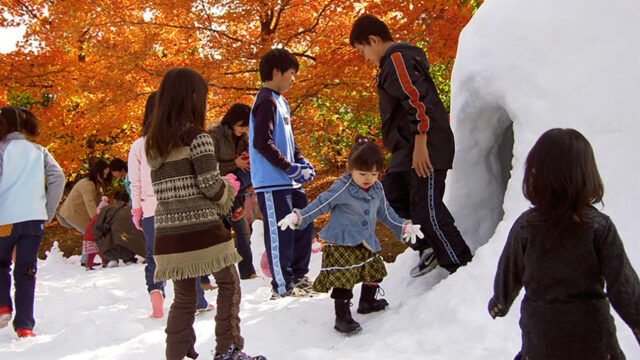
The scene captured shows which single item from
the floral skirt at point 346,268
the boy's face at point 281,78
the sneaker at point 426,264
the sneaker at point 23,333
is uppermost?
the boy's face at point 281,78

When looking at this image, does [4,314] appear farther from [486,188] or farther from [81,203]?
[81,203]

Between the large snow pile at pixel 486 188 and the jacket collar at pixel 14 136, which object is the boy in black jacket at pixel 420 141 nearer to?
the large snow pile at pixel 486 188

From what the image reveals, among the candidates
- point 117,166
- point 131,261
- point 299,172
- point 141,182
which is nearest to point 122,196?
point 117,166

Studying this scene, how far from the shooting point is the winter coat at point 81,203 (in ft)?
26.3

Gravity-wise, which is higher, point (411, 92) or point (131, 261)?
point (411, 92)

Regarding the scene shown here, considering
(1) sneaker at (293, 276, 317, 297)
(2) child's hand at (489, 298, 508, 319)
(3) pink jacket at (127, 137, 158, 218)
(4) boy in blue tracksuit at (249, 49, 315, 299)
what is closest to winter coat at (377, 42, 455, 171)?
(4) boy in blue tracksuit at (249, 49, 315, 299)

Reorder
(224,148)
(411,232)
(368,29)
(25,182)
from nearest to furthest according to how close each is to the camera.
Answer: (411,232)
(368,29)
(25,182)
(224,148)

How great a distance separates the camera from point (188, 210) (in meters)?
2.77

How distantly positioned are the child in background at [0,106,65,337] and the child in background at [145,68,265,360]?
1.77 meters

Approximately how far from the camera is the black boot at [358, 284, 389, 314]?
3629 mm

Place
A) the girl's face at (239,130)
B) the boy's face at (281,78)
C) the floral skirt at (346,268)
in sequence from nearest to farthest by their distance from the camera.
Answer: the floral skirt at (346,268), the boy's face at (281,78), the girl's face at (239,130)

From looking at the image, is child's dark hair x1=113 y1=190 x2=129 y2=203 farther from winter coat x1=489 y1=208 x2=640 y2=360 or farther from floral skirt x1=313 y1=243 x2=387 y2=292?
winter coat x1=489 y1=208 x2=640 y2=360

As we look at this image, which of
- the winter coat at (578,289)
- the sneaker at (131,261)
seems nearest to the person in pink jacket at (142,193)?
the winter coat at (578,289)

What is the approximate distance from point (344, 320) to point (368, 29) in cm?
201
